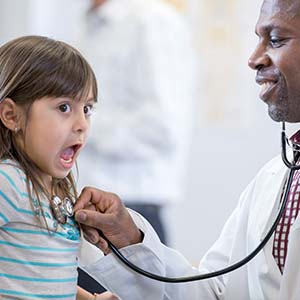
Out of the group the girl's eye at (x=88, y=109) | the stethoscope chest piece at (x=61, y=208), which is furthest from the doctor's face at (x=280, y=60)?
the stethoscope chest piece at (x=61, y=208)

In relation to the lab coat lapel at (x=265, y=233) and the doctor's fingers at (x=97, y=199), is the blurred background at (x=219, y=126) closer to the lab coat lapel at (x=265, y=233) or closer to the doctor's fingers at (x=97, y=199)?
the lab coat lapel at (x=265, y=233)

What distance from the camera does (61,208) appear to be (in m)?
1.50

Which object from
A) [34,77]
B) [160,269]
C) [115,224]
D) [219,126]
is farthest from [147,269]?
[219,126]

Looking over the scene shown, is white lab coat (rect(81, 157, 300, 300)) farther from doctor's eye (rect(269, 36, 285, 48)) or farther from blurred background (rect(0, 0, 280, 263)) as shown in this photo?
blurred background (rect(0, 0, 280, 263))

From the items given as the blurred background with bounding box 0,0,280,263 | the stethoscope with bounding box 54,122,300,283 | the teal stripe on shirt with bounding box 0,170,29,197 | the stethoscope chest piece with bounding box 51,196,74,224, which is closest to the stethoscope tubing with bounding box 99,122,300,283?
the stethoscope with bounding box 54,122,300,283

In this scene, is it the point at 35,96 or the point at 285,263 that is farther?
the point at 285,263

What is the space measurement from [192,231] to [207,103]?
632mm

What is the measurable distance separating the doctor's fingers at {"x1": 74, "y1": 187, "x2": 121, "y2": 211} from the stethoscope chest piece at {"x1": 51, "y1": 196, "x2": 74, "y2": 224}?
0.08ft

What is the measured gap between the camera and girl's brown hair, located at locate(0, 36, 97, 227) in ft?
4.79

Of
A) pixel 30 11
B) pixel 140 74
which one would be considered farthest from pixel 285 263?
pixel 30 11

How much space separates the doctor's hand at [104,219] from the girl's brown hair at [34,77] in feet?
0.34

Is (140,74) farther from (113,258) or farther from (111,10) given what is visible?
(113,258)

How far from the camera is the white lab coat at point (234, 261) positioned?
63.8 inches

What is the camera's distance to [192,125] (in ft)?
13.4
